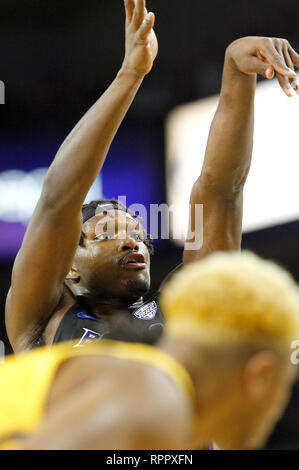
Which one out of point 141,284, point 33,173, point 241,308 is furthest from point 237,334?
point 33,173

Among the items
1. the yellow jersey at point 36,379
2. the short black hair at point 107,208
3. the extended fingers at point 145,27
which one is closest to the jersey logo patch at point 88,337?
the short black hair at point 107,208

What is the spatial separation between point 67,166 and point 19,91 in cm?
317

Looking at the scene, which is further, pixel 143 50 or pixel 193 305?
pixel 143 50

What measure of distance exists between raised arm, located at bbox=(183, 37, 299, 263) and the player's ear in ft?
4.81

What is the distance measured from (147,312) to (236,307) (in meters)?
1.45

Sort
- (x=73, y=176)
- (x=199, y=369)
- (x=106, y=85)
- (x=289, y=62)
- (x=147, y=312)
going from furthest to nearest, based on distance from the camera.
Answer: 1. (x=106, y=85)
2. (x=147, y=312)
3. (x=289, y=62)
4. (x=73, y=176)
5. (x=199, y=369)

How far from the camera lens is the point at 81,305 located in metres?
2.60

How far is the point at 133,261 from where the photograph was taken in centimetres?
262

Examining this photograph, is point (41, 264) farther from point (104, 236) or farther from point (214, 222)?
point (214, 222)

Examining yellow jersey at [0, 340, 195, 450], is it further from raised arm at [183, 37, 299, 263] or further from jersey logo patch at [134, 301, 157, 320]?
raised arm at [183, 37, 299, 263]

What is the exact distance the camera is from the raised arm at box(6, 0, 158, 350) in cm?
223

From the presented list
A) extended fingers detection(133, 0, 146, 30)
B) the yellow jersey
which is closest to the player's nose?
extended fingers detection(133, 0, 146, 30)

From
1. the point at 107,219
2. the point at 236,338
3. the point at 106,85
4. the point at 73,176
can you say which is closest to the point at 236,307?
the point at 236,338

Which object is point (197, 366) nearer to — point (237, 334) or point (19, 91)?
point (237, 334)
